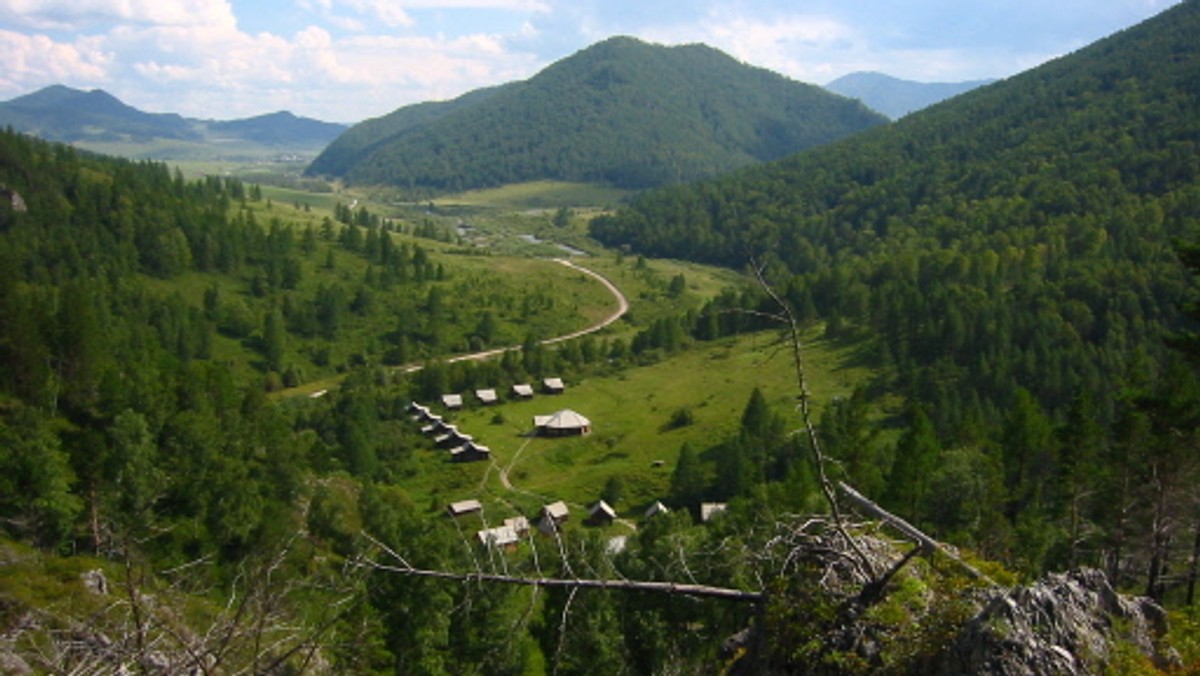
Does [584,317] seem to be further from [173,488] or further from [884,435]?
[173,488]

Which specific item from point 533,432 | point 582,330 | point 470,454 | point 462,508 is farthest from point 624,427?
point 582,330

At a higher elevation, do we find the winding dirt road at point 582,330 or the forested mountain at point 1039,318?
the forested mountain at point 1039,318

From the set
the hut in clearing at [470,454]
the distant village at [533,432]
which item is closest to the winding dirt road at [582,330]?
the distant village at [533,432]

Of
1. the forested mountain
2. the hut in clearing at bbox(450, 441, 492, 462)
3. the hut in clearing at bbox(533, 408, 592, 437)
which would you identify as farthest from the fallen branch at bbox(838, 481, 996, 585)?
the hut in clearing at bbox(533, 408, 592, 437)

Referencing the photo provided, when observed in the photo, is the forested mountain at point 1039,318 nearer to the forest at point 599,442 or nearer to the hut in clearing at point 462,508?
the forest at point 599,442

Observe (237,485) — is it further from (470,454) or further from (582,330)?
(582,330)
